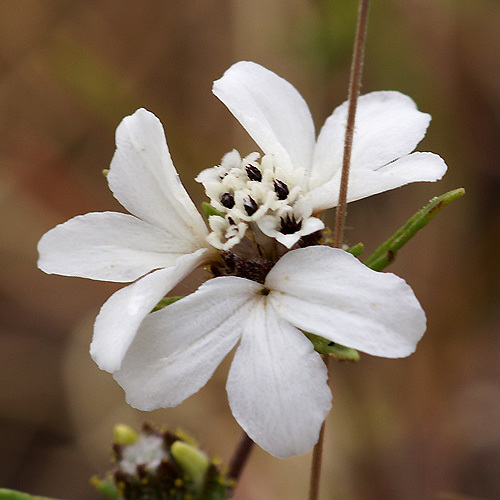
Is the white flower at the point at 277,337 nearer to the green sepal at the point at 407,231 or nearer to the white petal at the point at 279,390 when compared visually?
the white petal at the point at 279,390

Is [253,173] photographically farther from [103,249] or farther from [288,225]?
[103,249]

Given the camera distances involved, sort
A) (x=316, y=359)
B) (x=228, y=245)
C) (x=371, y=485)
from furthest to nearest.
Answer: (x=371, y=485) < (x=228, y=245) < (x=316, y=359)

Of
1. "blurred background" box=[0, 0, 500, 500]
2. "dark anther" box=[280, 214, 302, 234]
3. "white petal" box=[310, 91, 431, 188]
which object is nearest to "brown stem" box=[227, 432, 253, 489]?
"dark anther" box=[280, 214, 302, 234]

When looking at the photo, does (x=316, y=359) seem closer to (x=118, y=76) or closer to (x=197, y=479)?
(x=197, y=479)

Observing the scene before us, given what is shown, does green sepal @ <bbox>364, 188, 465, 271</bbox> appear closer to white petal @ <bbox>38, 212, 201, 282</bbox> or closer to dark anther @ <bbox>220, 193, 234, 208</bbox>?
dark anther @ <bbox>220, 193, 234, 208</bbox>

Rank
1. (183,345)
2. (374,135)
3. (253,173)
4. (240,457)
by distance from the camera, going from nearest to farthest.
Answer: (183,345)
(253,173)
(374,135)
(240,457)

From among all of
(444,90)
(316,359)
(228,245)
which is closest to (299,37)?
(444,90)

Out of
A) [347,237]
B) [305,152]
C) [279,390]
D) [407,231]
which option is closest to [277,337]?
[279,390]
